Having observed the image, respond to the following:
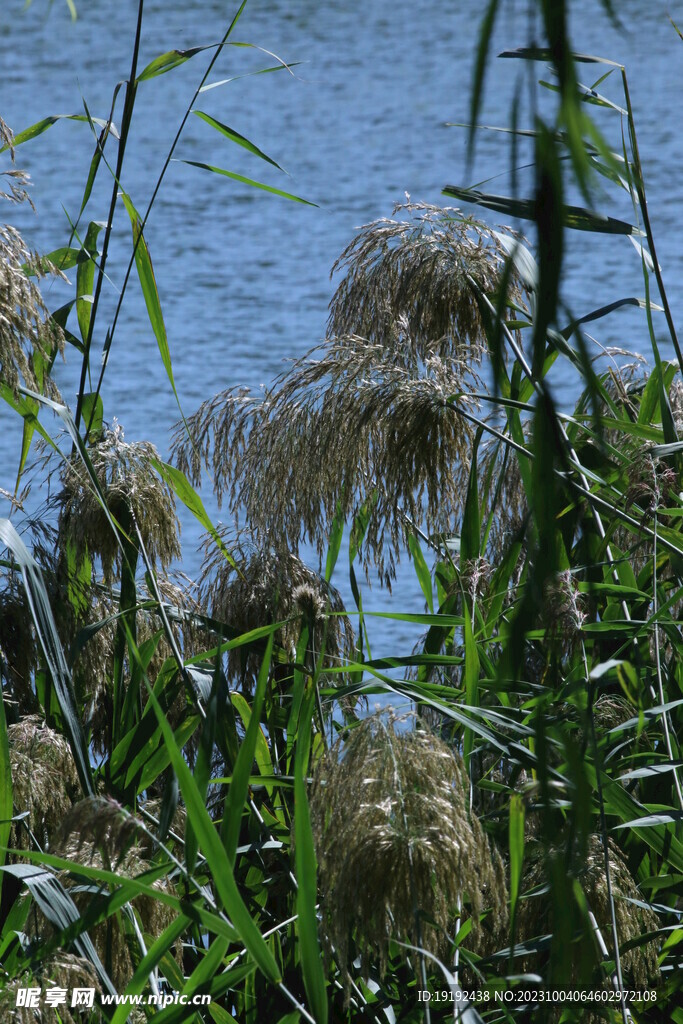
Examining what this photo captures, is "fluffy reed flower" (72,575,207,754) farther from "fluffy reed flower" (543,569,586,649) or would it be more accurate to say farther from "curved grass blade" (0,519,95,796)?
"fluffy reed flower" (543,569,586,649)

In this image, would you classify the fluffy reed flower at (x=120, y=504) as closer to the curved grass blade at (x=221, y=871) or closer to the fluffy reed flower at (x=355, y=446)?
the fluffy reed flower at (x=355, y=446)

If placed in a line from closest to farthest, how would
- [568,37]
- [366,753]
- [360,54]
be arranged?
1. [568,37]
2. [366,753]
3. [360,54]

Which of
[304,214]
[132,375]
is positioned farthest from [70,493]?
[304,214]

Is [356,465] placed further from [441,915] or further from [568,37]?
[568,37]

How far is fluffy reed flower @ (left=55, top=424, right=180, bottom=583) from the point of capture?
104 cm

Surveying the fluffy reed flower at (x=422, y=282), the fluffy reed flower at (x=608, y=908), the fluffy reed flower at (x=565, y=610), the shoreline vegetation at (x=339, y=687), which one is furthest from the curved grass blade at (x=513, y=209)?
the fluffy reed flower at (x=608, y=908)

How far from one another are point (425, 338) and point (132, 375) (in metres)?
2.66

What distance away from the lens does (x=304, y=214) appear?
20.3ft

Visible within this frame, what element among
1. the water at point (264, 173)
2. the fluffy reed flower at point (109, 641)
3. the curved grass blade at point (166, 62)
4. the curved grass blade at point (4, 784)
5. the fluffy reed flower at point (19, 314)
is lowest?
the curved grass blade at point (4, 784)

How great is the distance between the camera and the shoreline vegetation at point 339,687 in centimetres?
75

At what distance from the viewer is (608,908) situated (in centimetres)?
91

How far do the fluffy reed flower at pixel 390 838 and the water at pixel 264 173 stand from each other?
150cm

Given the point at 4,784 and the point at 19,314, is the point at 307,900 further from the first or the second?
the point at 19,314

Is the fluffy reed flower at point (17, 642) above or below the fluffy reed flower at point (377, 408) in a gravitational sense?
below
